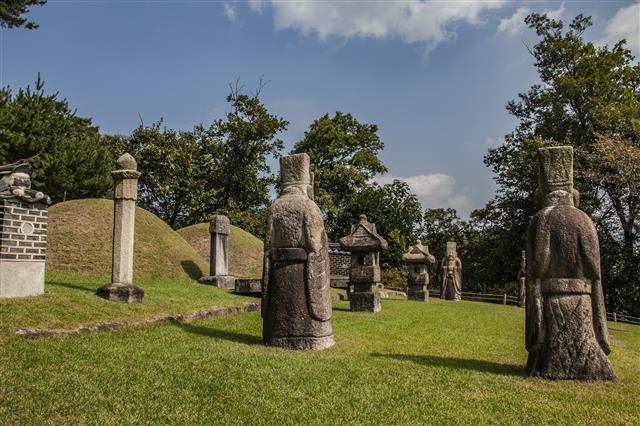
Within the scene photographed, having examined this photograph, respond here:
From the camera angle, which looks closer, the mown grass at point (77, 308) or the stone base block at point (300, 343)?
the stone base block at point (300, 343)

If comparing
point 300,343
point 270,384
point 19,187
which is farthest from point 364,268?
point 270,384

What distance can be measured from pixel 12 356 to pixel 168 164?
3157 cm

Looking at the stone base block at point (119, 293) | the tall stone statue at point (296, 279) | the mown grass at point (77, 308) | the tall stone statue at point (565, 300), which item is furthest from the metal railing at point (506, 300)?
the stone base block at point (119, 293)

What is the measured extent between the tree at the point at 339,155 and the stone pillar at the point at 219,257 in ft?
61.3

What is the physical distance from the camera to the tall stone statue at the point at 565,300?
634 centimetres

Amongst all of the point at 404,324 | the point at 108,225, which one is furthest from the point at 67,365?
the point at 108,225

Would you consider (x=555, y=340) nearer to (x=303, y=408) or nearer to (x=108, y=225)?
(x=303, y=408)

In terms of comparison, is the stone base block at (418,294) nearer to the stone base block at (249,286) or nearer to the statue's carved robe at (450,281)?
the statue's carved robe at (450,281)

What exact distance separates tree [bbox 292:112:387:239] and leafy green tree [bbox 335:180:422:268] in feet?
3.44

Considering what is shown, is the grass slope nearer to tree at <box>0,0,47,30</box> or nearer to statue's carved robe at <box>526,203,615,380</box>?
statue's carved robe at <box>526,203,615,380</box>

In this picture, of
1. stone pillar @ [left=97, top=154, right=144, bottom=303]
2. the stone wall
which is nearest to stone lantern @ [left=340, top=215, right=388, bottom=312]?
stone pillar @ [left=97, top=154, right=144, bottom=303]

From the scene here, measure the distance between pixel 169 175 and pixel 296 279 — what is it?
31035 mm

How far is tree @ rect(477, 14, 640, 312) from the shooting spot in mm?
28672

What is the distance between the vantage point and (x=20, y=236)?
33.2 feet
